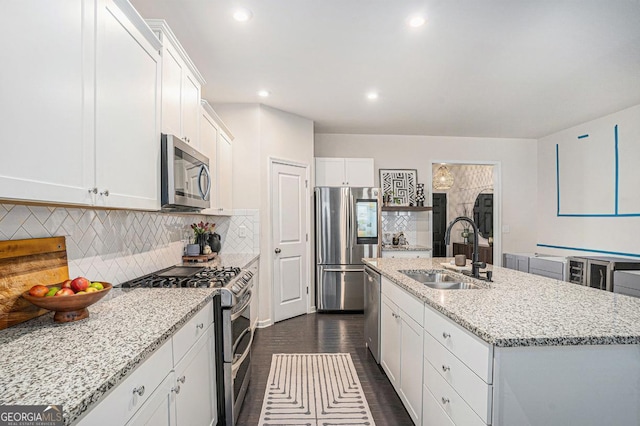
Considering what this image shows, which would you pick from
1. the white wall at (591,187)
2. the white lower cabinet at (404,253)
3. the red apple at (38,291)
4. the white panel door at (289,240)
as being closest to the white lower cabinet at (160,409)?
the red apple at (38,291)

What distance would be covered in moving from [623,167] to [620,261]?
122 cm

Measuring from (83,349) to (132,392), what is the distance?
0.21 metres

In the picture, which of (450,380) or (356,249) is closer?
(450,380)

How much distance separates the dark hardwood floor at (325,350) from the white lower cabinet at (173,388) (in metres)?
0.61

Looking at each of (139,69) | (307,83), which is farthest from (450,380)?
(307,83)

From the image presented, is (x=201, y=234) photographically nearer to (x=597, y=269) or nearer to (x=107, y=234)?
(x=107, y=234)

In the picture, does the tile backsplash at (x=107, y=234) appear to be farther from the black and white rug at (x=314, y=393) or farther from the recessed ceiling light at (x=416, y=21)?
the recessed ceiling light at (x=416, y=21)

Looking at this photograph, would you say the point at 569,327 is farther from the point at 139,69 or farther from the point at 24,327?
the point at 139,69

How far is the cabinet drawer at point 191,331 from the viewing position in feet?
4.34

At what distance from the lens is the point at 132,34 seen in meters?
1.52

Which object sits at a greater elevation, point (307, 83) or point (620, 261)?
point (307, 83)

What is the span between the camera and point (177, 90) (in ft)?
6.79

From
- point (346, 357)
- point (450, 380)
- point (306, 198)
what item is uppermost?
point (306, 198)

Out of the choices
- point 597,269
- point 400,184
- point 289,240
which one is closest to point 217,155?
point 289,240
